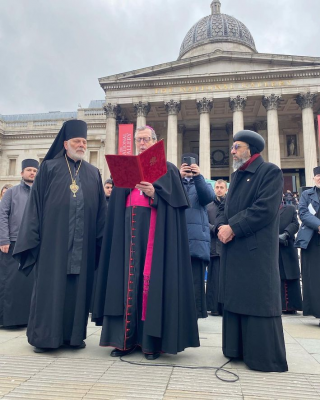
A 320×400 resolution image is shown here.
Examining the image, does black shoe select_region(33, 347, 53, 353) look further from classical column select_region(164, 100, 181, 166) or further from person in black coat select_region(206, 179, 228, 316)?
classical column select_region(164, 100, 181, 166)

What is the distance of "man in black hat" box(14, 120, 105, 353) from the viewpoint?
11.4 feet

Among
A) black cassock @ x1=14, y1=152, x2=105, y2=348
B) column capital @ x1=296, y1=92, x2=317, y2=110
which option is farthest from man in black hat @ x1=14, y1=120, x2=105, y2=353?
column capital @ x1=296, y1=92, x2=317, y2=110

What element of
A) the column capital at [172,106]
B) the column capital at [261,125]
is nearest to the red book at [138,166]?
the column capital at [172,106]

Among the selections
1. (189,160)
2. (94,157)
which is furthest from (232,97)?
(189,160)

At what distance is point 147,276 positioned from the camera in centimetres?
334

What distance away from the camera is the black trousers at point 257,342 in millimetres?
2957

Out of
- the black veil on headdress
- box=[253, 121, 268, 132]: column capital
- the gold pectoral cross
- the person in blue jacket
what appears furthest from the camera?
box=[253, 121, 268, 132]: column capital

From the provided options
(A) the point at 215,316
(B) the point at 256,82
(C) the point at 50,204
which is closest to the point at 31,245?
(C) the point at 50,204

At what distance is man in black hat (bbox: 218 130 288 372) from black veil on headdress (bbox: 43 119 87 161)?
1.97 metres

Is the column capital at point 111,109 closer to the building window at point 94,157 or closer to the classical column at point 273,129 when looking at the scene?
the building window at point 94,157

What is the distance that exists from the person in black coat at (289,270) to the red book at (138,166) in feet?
12.5

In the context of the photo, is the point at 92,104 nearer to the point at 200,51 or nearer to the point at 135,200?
the point at 200,51

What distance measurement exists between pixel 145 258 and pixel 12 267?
259 centimetres

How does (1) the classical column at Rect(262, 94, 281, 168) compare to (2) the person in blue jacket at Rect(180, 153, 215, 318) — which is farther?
(1) the classical column at Rect(262, 94, 281, 168)
